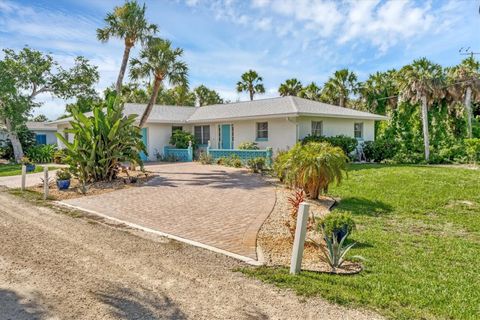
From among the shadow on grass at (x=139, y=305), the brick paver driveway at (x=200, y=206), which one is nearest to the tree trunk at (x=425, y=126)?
the brick paver driveway at (x=200, y=206)

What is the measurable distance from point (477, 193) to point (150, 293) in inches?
429

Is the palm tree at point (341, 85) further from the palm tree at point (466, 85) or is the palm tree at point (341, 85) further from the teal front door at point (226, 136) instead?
the teal front door at point (226, 136)

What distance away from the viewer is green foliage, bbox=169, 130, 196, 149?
25344mm

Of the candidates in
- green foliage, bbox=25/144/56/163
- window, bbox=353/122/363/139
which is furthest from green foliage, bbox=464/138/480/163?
green foliage, bbox=25/144/56/163

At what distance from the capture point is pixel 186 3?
527 inches

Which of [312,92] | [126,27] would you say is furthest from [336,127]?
[312,92]

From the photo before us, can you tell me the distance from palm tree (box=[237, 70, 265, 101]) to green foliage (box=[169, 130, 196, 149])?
17819mm

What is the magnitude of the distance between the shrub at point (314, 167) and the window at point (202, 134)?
15.6 metres

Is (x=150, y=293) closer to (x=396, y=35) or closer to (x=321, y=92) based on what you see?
(x=396, y=35)

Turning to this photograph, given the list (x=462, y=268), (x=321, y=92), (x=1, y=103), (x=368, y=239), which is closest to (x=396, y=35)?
(x=368, y=239)

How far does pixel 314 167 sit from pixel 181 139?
1635cm

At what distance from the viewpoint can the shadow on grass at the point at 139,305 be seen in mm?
3951

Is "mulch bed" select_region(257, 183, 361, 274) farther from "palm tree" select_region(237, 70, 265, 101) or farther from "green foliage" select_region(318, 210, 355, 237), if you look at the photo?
"palm tree" select_region(237, 70, 265, 101)

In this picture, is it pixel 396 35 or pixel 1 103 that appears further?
pixel 1 103
